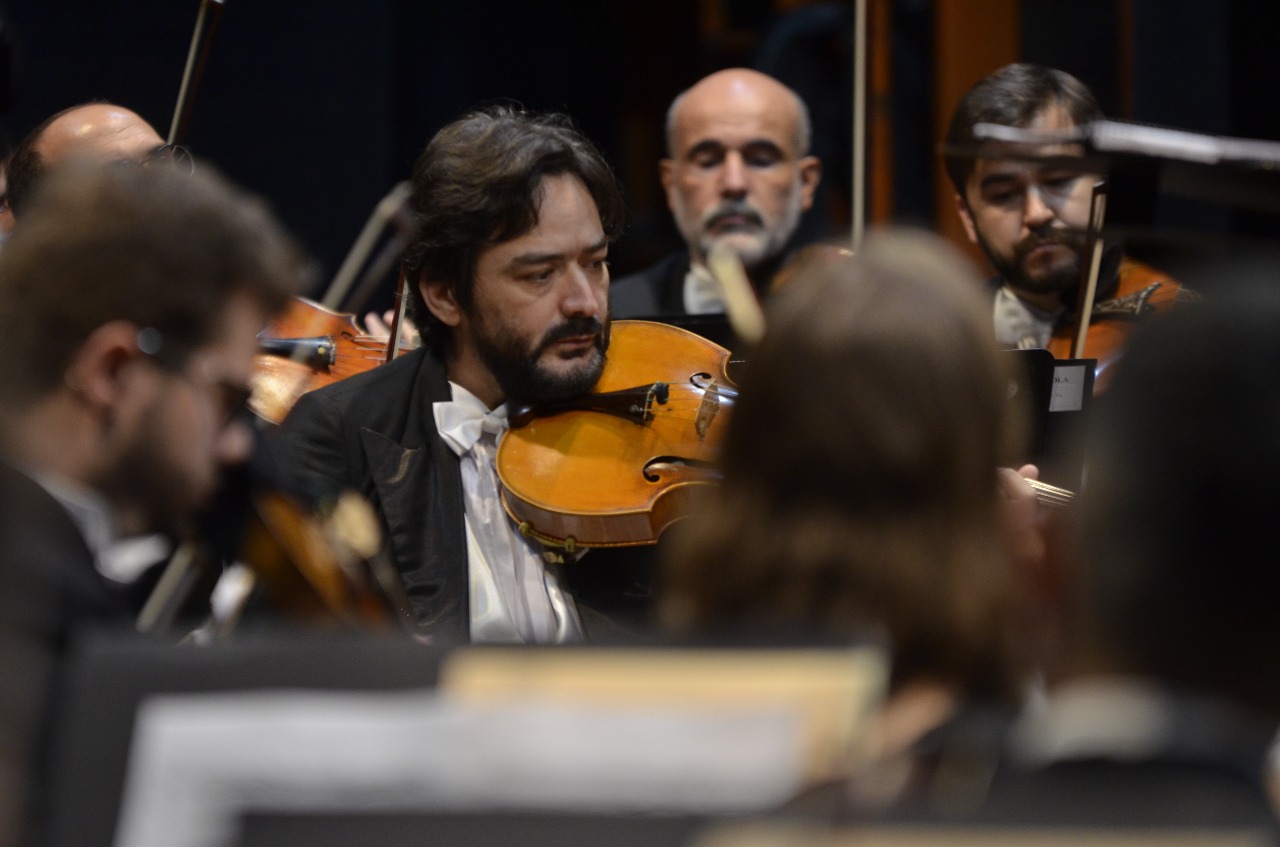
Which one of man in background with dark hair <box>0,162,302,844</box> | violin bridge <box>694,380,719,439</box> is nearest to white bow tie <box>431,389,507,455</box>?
violin bridge <box>694,380,719,439</box>

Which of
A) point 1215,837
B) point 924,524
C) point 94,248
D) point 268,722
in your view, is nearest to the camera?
point 1215,837

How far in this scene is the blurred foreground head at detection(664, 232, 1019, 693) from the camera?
0.99 metres

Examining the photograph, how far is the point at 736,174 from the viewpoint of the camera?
362cm

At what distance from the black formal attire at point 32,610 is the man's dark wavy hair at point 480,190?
1.19 meters

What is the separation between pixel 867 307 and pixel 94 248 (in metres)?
0.71

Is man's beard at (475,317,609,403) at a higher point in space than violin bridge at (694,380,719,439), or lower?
higher

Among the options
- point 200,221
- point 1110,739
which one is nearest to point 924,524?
point 1110,739

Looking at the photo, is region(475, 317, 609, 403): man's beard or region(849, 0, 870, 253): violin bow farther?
region(849, 0, 870, 253): violin bow

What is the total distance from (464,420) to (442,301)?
0.78ft

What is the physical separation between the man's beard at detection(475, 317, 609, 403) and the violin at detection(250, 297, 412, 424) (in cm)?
38

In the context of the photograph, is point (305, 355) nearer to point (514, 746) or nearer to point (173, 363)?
point (173, 363)

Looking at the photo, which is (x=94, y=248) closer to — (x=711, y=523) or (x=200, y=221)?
(x=200, y=221)

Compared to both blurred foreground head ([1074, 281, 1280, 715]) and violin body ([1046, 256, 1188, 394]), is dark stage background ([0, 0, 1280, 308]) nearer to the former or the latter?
violin body ([1046, 256, 1188, 394])

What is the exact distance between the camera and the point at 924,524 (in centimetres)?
100
